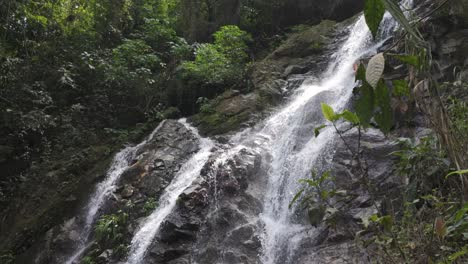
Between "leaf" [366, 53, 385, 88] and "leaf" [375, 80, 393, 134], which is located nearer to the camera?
"leaf" [366, 53, 385, 88]

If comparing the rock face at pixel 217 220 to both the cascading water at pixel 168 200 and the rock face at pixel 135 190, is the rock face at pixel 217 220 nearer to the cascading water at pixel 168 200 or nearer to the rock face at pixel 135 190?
the cascading water at pixel 168 200

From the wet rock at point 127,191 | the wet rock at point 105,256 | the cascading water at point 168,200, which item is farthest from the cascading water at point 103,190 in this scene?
the cascading water at point 168,200

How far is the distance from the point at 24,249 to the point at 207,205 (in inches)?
163

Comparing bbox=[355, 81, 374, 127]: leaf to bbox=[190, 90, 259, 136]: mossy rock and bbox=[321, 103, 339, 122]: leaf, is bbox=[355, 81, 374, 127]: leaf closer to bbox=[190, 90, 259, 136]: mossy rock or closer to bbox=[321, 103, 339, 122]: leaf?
bbox=[321, 103, 339, 122]: leaf

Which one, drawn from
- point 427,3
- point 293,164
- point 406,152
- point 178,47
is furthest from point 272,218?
point 178,47

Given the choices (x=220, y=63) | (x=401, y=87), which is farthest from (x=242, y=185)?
(x=401, y=87)

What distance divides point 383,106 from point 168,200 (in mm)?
6250

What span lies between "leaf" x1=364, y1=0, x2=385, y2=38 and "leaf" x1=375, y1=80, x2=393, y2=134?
23cm

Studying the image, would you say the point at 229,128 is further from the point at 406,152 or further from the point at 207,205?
the point at 406,152

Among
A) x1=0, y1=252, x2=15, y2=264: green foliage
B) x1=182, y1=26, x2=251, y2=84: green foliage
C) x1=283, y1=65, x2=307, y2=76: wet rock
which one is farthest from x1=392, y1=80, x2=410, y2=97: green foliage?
x1=182, y1=26, x2=251, y2=84: green foliage

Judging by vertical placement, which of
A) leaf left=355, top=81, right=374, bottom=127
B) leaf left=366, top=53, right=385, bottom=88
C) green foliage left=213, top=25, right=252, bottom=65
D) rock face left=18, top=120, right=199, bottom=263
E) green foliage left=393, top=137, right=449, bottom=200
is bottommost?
green foliage left=393, top=137, right=449, bottom=200

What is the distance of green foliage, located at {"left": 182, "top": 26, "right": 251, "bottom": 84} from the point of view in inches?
425

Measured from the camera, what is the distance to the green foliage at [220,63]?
10789 millimetres

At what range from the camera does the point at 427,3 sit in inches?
291
